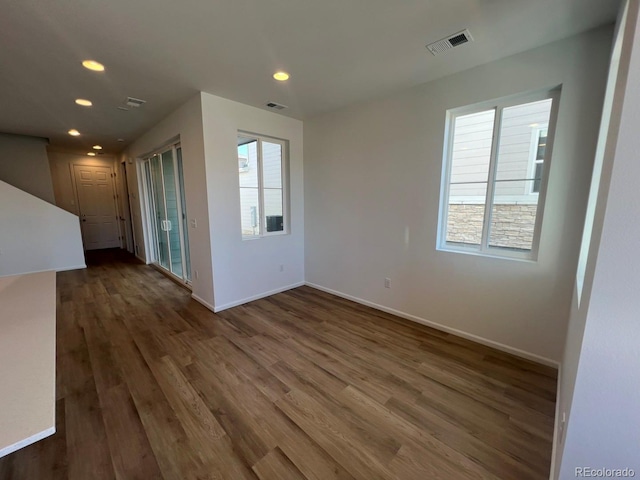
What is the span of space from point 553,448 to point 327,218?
3177 millimetres

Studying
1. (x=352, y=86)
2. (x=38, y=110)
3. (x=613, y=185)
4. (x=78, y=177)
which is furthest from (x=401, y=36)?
(x=78, y=177)

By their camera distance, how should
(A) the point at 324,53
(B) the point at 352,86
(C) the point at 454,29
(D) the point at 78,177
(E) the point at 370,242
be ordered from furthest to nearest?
(D) the point at 78,177 → (E) the point at 370,242 → (B) the point at 352,86 → (A) the point at 324,53 → (C) the point at 454,29

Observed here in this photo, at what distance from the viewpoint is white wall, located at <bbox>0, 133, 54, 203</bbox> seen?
16.9 feet

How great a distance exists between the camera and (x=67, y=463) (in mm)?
1461

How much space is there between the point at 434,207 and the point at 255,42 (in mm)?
2277

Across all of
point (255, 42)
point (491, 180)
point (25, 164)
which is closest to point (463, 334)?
point (491, 180)

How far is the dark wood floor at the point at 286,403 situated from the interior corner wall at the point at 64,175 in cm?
522

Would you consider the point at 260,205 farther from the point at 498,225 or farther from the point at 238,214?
the point at 498,225

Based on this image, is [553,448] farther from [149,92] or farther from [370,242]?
[149,92]

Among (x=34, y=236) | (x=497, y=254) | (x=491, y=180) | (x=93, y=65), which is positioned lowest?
(x=34, y=236)

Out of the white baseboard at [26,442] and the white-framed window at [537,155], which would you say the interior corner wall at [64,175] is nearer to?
the white baseboard at [26,442]

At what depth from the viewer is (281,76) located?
2.64 m

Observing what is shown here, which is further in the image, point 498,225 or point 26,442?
point 498,225

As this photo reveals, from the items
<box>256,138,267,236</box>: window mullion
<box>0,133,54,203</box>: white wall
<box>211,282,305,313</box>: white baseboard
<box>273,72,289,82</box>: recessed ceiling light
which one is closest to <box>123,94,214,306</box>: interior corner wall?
<box>211,282,305,313</box>: white baseboard
